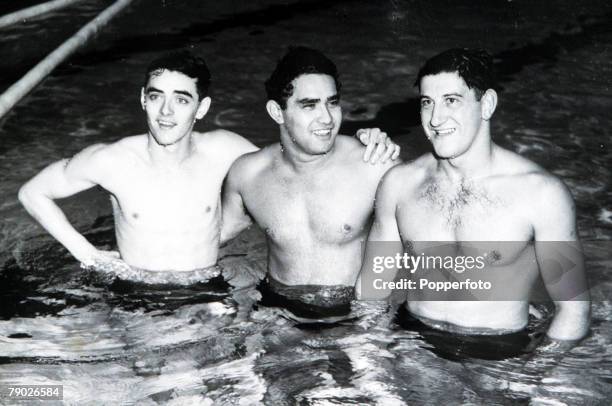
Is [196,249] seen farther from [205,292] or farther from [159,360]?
[159,360]

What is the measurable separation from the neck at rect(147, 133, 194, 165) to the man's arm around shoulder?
2.02 m

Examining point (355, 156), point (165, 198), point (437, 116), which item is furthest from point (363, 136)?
point (165, 198)

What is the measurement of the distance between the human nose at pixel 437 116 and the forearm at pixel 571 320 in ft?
3.29

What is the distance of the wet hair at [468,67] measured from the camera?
3.46 m

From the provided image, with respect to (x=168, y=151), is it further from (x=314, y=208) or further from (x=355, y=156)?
(x=355, y=156)

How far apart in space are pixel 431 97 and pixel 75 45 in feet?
22.2

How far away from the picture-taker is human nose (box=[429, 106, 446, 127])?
11.3 ft

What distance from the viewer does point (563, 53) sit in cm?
926

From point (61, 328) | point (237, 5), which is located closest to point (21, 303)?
point (61, 328)

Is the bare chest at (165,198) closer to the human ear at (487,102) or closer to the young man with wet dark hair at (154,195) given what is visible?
the young man with wet dark hair at (154,195)

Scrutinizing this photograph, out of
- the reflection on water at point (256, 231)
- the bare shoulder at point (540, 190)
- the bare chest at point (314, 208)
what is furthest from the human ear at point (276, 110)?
the bare shoulder at point (540, 190)

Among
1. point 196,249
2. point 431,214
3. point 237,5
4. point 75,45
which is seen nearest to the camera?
point 431,214

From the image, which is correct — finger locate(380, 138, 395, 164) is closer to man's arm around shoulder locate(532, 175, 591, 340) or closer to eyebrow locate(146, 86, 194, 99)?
man's arm around shoulder locate(532, 175, 591, 340)

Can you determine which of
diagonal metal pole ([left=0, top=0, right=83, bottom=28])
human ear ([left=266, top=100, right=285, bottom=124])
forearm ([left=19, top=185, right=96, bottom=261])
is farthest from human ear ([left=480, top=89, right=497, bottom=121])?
diagonal metal pole ([left=0, top=0, right=83, bottom=28])
